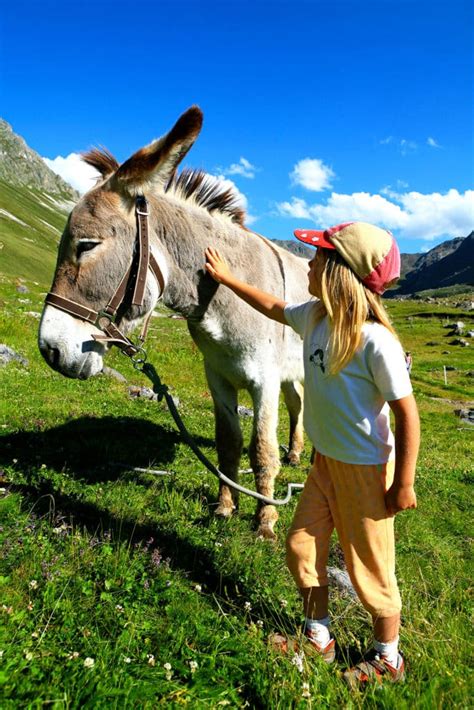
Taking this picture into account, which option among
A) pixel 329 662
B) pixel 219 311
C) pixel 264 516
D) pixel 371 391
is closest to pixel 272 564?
pixel 264 516

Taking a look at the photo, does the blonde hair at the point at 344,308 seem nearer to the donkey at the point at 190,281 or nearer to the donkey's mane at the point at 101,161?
the donkey at the point at 190,281

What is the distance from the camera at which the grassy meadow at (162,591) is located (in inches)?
93.7

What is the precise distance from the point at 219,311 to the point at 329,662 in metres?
3.01

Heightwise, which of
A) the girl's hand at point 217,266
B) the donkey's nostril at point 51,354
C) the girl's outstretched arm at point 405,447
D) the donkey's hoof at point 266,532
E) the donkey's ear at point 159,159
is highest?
the donkey's ear at point 159,159

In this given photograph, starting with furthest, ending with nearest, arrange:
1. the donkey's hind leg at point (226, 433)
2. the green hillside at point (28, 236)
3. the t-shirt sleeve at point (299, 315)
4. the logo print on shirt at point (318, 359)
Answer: the green hillside at point (28, 236), the donkey's hind leg at point (226, 433), the t-shirt sleeve at point (299, 315), the logo print on shirt at point (318, 359)

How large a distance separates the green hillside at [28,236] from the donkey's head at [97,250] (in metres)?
39.5

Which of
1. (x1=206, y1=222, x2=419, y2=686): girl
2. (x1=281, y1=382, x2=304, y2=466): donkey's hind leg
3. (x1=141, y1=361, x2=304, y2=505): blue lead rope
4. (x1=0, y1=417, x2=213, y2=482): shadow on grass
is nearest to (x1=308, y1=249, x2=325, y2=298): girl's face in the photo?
(x1=206, y1=222, x2=419, y2=686): girl

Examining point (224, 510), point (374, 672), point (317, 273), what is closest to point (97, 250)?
point (317, 273)

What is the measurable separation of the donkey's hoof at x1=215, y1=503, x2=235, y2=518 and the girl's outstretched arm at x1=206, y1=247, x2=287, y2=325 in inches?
99.3

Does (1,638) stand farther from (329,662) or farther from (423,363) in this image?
(423,363)

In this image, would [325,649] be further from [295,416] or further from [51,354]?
[295,416]

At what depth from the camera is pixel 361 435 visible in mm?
2891

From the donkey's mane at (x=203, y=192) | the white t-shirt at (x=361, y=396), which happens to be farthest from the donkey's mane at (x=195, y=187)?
the white t-shirt at (x=361, y=396)

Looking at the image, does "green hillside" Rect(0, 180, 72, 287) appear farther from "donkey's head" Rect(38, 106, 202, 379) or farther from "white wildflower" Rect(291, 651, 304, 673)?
"white wildflower" Rect(291, 651, 304, 673)
